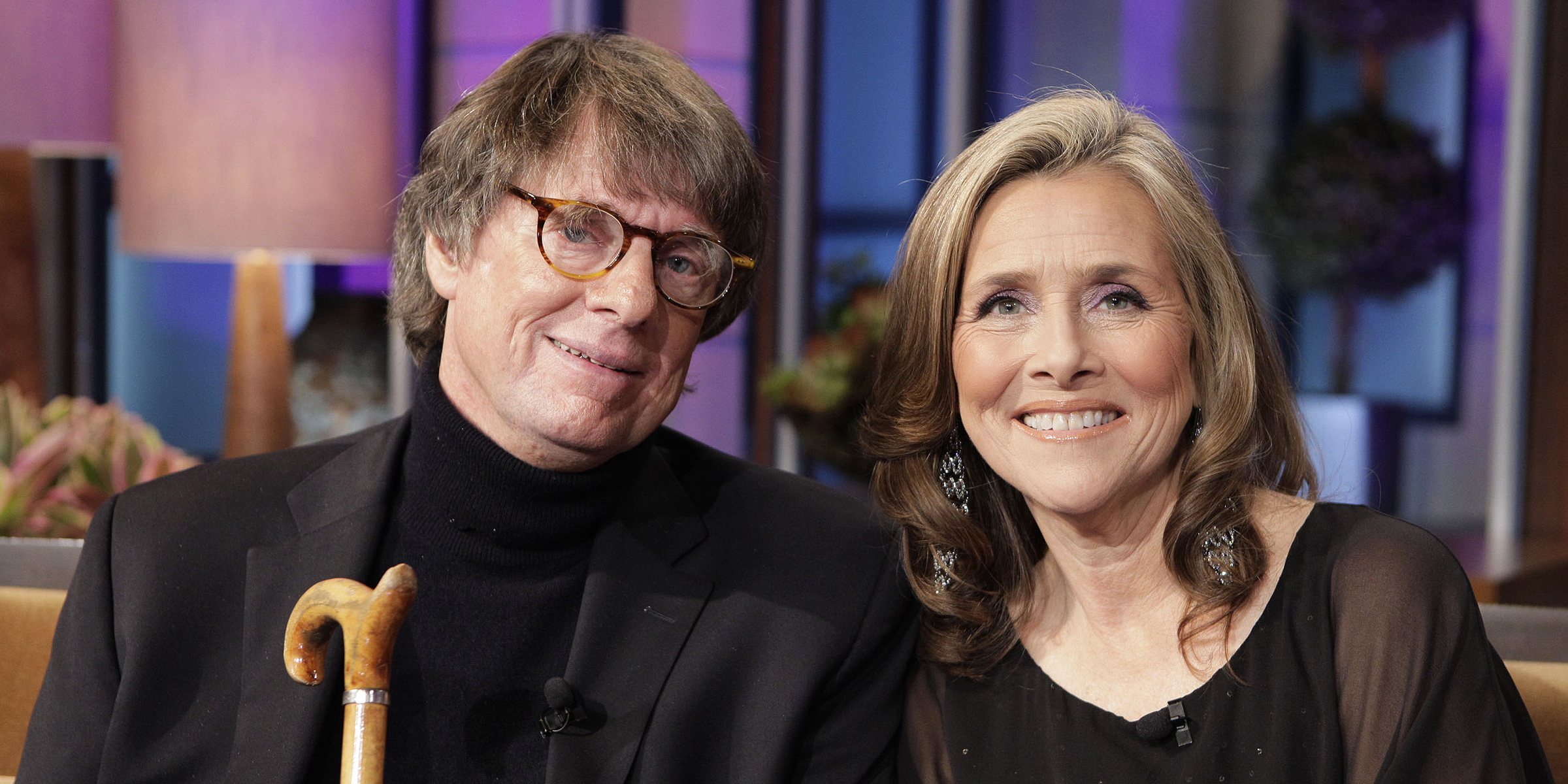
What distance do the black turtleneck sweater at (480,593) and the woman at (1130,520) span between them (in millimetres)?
459

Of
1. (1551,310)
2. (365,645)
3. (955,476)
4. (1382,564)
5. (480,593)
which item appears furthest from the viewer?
(1551,310)

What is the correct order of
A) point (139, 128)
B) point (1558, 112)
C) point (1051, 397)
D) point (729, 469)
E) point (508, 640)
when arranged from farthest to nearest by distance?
point (1558, 112) < point (139, 128) < point (729, 469) < point (508, 640) < point (1051, 397)

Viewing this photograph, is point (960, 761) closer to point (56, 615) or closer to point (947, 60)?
point (56, 615)

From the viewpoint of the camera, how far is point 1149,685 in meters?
1.64

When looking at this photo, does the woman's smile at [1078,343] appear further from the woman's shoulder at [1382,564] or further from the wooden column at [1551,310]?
the wooden column at [1551,310]

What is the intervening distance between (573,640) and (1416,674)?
0.97 m

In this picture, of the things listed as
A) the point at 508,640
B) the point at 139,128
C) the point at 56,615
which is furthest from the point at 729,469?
the point at 139,128

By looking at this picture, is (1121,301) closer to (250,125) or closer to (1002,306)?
(1002,306)

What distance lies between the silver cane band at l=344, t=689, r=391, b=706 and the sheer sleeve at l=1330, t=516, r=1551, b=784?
3.39ft

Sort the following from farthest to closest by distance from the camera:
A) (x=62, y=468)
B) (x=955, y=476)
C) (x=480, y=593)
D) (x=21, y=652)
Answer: (x=62, y=468) < (x=21, y=652) < (x=955, y=476) < (x=480, y=593)

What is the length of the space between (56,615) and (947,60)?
428 cm

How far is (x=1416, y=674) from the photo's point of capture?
144 cm

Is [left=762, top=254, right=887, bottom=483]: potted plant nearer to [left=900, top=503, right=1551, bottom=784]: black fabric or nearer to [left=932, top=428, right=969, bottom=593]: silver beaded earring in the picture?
[left=932, top=428, right=969, bottom=593]: silver beaded earring

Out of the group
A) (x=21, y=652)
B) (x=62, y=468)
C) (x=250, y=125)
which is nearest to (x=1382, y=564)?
(x=21, y=652)
